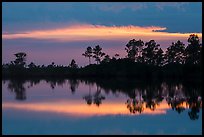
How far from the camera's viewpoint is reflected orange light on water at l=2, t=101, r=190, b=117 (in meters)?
10.7

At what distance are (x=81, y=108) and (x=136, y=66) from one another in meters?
21.2

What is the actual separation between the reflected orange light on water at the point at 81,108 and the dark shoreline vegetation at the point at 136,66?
49.8 feet

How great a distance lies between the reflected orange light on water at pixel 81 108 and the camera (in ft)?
35.1

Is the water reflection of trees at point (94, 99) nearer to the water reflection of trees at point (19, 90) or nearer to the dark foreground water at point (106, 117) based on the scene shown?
the dark foreground water at point (106, 117)

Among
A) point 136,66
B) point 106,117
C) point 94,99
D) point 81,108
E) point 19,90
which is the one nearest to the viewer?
point 106,117

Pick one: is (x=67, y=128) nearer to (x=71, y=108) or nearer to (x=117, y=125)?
(x=117, y=125)

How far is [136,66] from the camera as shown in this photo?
32.5m

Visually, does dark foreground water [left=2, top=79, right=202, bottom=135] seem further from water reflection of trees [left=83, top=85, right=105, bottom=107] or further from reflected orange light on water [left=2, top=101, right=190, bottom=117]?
water reflection of trees [left=83, top=85, right=105, bottom=107]

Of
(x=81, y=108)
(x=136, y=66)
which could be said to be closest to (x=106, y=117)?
(x=81, y=108)

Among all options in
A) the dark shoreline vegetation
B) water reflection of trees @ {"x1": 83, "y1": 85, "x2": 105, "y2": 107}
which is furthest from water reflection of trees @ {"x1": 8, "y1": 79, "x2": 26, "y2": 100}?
the dark shoreline vegetation

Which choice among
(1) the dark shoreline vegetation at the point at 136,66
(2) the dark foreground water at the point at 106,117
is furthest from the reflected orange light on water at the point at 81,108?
(1) the dark shoreline vegetation at the point at 136,66

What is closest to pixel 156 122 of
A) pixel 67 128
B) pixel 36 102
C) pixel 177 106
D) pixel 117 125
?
pixel 117 125

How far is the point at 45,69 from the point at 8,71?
337 centimetres

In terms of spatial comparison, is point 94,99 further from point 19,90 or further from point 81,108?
point 19,90
